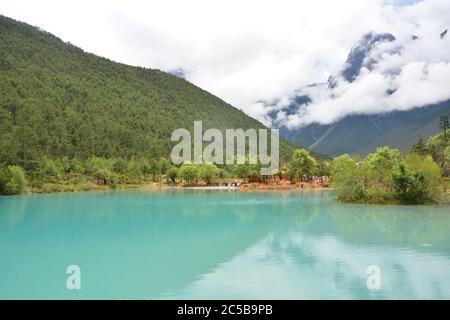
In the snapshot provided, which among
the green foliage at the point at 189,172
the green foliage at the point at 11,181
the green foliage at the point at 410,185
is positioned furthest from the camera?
the green foliage at the point at 189,172

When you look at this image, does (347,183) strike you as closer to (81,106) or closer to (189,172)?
(189,172)

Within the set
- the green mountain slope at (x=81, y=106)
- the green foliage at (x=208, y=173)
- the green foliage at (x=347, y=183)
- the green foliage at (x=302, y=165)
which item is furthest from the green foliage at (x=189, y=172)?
the green foliage at (x=347, y=183)

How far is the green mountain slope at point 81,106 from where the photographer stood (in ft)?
373

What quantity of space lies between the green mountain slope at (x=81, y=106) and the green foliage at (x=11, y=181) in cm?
1719

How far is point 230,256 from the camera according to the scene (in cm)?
2139

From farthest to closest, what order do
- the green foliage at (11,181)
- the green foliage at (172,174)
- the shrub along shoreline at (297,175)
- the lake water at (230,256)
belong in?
the green foliage at (172,174), the green foliage at (11,181), the shrub along shoreline at (297,175), the lake water at (230,256)

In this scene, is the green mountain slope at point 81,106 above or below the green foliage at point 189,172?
above

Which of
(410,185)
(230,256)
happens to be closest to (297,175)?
(410,185)

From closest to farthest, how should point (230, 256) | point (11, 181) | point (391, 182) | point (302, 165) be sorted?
point (230, 256) < point (391, 182) < point (11, 181) < point (302, 165)

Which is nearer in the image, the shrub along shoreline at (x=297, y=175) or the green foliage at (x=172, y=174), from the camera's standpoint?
the shrub along shoreline at (x=297, y=175)

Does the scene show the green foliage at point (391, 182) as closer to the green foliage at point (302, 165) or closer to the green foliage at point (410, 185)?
the green foliage at point (410, 185)

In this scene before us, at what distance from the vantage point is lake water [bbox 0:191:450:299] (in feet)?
51.3

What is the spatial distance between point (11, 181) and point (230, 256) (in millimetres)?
64674

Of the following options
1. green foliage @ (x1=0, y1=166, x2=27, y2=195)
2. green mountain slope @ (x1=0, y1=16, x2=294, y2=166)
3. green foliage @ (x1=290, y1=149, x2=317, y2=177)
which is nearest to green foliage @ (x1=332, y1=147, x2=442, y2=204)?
green foliage @ (x1=290, y1=149, x2=317, y2=177)
